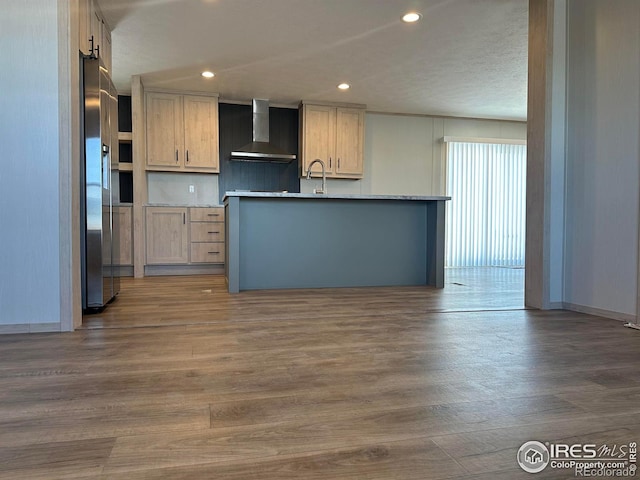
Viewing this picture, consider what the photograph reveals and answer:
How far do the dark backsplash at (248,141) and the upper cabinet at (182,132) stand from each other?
0.35 meters

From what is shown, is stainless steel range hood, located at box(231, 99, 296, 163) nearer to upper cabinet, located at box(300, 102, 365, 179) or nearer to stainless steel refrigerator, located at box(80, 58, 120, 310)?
upper cabinet, located at box(300, 102, 365, 179)

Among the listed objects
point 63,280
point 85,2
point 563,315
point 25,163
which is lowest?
point 563,315

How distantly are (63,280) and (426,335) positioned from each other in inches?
77.5

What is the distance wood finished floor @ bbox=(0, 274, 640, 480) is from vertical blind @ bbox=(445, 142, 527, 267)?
4.41m

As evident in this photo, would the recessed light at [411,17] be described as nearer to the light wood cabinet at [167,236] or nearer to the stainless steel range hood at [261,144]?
the stainless steel range hood at [261,144]

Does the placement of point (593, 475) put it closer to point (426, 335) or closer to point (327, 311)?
point (426, 335)

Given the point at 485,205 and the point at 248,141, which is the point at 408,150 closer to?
the point at 485,205

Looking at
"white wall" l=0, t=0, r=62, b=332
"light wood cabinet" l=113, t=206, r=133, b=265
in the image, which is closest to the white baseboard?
"white wall" l=0, t=0, r=62, b=332

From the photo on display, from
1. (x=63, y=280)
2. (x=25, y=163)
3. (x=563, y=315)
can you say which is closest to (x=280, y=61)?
(x=25, y=163)

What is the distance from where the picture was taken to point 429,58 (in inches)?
177

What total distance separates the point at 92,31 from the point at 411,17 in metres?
2.56

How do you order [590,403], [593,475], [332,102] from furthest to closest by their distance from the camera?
1. [332,102]
2. [590,403]
3. [593,475]

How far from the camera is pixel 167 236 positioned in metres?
5.30

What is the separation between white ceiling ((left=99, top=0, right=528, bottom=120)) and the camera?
3463 millimetres
